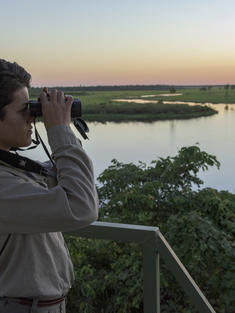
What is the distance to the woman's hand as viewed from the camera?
0.85m

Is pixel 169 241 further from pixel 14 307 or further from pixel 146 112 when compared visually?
pixel 146 112

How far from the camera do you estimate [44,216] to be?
2.51 feet

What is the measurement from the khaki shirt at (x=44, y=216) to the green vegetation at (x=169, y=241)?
1449mm

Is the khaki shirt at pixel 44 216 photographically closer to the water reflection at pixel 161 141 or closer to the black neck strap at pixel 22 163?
the black neck strap at pixel 22 163

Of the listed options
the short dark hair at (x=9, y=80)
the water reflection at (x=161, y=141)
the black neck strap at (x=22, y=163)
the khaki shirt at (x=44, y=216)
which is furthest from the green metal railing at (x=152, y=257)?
the water reflection at (x=161, y=141)

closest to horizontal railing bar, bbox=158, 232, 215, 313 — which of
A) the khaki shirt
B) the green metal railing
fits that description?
the green metal railing

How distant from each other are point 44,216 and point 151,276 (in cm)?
70

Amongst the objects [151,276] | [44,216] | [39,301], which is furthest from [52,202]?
[151,276]

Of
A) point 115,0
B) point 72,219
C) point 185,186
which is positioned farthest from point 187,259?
point 115,0

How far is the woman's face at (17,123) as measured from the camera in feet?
2.75

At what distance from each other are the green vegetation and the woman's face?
1605mm

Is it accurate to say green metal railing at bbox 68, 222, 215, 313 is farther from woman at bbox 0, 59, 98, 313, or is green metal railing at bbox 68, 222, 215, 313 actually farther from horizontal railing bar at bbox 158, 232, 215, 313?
woman at bbox 0, 59, 98, 313

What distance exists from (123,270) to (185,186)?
1.36m

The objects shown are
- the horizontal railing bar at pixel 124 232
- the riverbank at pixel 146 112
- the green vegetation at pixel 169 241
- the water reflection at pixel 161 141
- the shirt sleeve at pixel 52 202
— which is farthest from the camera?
the riverbank at pixel 146 112
